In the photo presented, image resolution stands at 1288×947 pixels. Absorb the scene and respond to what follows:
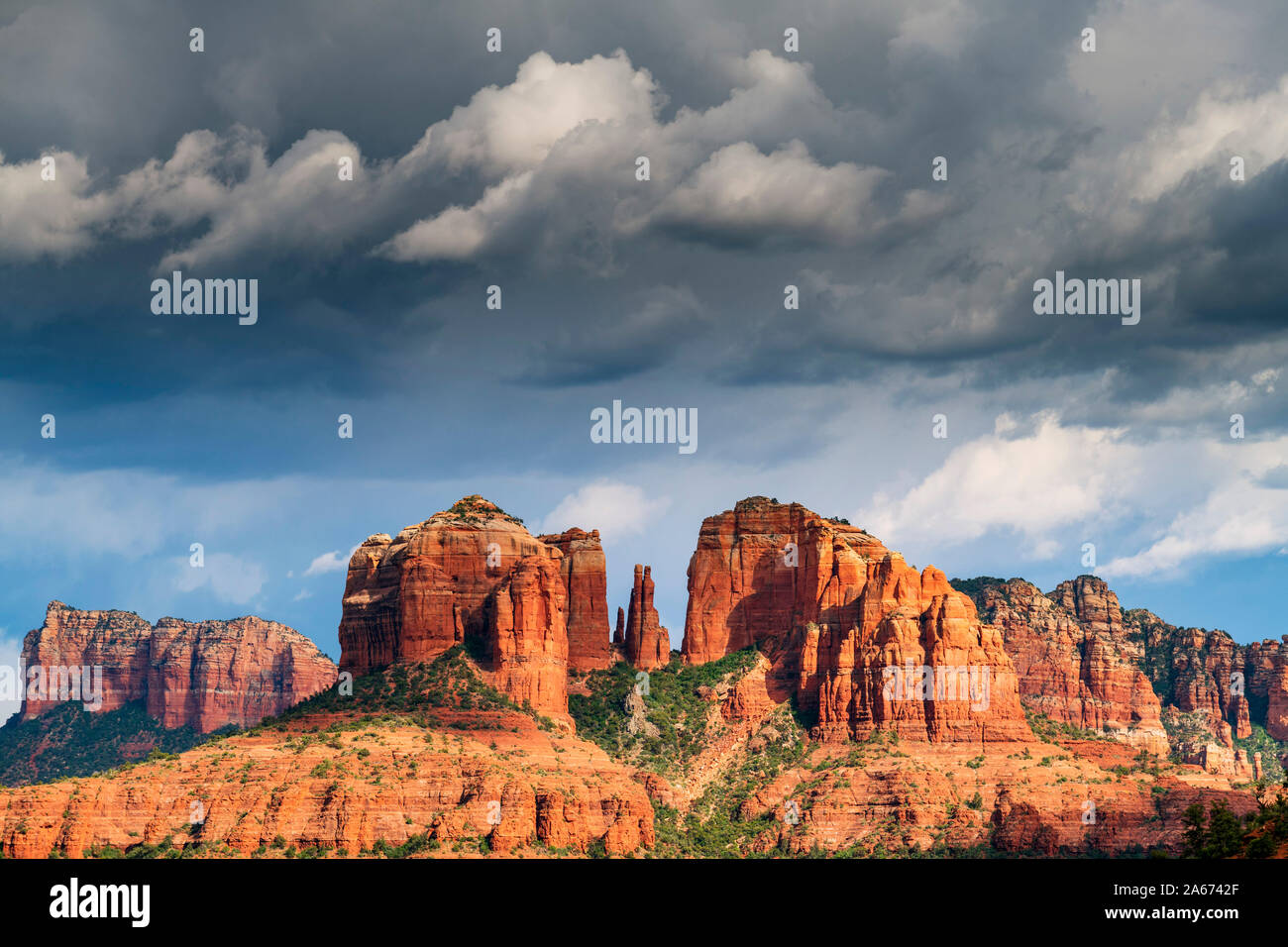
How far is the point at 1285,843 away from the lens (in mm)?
151125

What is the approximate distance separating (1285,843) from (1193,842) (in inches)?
847

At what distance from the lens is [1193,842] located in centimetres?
17225
